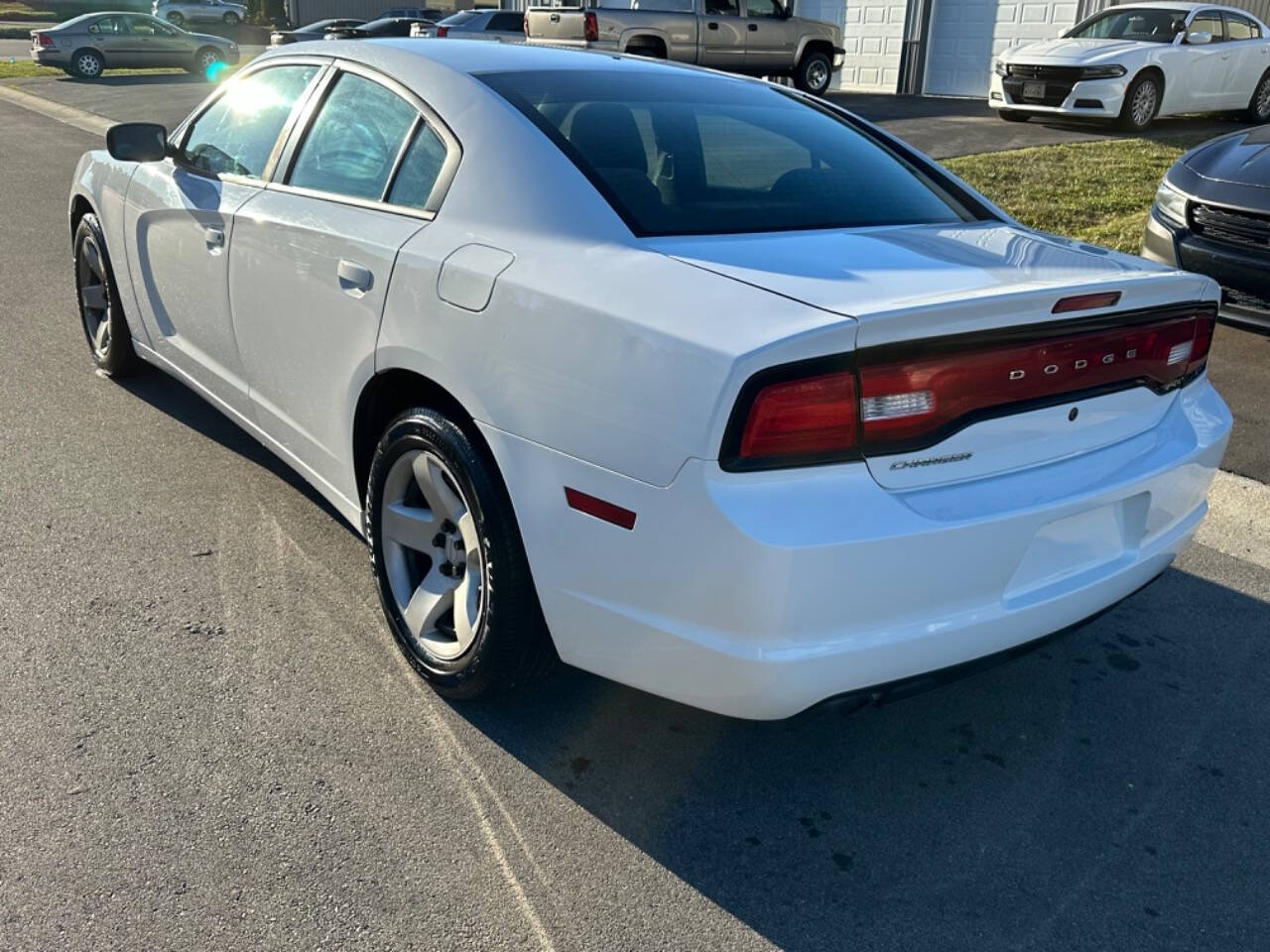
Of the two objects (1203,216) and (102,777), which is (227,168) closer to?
(102,777)

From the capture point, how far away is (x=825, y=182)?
326cm

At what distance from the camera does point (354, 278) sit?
3094mm

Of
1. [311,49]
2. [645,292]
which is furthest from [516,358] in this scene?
[311,49]

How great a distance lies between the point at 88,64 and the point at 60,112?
864cm

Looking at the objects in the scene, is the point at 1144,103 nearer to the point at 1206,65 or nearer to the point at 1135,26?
the point at 1206,65

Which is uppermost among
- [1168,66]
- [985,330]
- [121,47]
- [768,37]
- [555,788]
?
[985,330]

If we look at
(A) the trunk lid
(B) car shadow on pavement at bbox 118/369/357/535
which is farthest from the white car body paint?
(A) the trunk lid

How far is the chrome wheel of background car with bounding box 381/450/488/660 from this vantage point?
2883mm

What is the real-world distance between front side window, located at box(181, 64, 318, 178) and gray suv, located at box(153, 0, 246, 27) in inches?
1805

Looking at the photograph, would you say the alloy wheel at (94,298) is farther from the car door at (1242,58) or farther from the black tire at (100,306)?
the car door at (1242,58)

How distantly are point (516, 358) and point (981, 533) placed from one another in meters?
1.05

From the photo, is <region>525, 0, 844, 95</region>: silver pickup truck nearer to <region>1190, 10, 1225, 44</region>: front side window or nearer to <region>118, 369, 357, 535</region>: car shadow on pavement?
<region>1190, 10, 1225, 44</region>: front side window

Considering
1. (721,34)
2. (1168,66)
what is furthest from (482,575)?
(721,34)

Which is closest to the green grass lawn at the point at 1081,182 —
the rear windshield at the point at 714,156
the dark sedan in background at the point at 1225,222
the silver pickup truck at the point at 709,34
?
the dark sedan in background at the point at 1225,222
